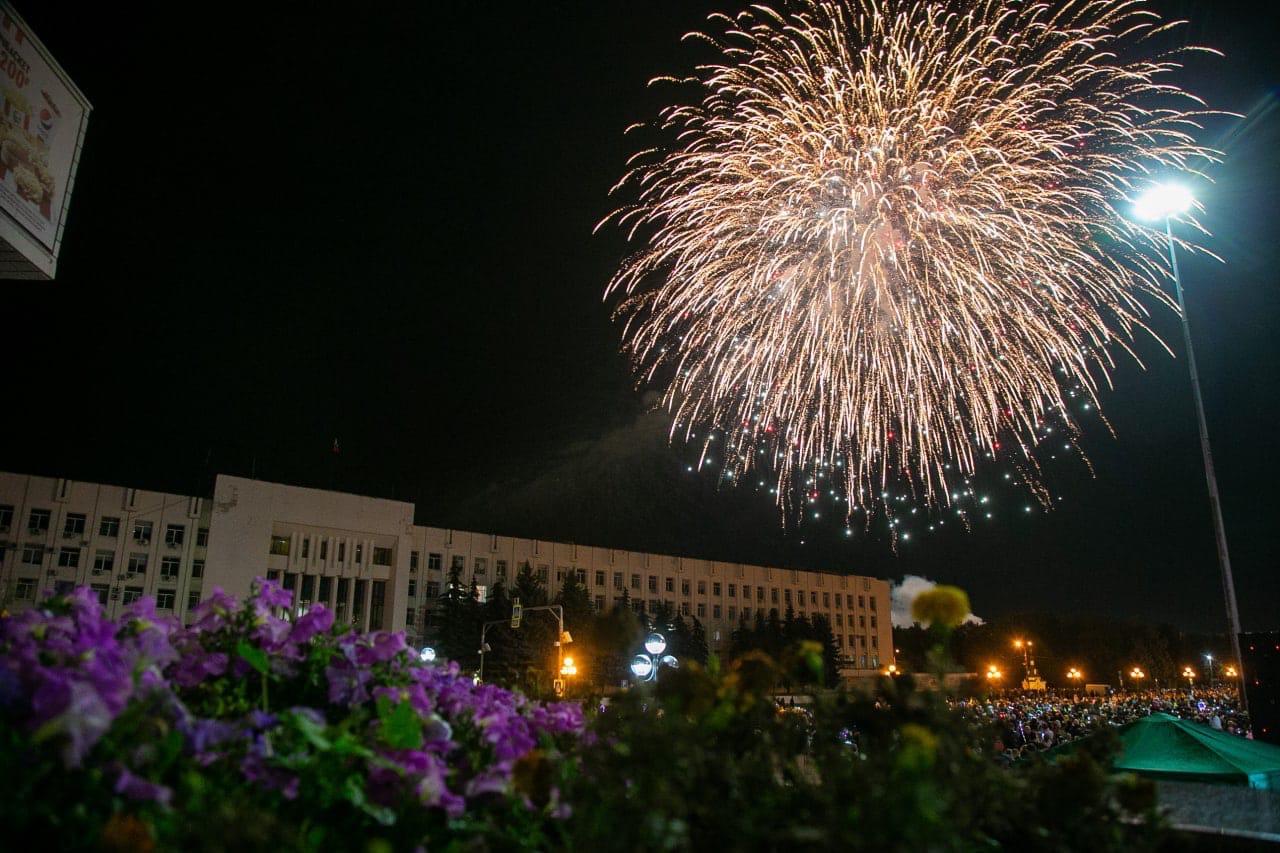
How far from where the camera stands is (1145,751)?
10.2m

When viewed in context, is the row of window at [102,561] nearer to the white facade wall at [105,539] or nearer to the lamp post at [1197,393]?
the white facade wall at [105,539]

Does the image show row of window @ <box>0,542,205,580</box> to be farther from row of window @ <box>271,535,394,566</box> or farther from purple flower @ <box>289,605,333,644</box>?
purple flower @ <box>289,605,333,644</box>

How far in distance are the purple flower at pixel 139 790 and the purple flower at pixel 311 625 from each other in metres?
1.16

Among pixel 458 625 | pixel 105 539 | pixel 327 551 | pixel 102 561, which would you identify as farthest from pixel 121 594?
pixel 458 625

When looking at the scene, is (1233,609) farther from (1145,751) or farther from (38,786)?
(38,786)

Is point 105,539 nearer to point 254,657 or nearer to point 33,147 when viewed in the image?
point 33,147

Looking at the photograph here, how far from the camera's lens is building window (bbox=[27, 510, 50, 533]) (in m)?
43.1

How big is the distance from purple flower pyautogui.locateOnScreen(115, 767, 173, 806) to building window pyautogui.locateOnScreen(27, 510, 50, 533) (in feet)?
168

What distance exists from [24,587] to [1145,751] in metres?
48.3

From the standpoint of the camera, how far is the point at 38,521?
43406 mm

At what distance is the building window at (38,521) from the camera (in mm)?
43125

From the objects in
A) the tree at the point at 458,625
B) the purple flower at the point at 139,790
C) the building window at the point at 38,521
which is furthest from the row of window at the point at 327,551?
the purple flower at the point at 139,790

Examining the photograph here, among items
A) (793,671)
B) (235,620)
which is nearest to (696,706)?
(793,671)

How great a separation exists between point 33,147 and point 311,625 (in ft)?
51.2
